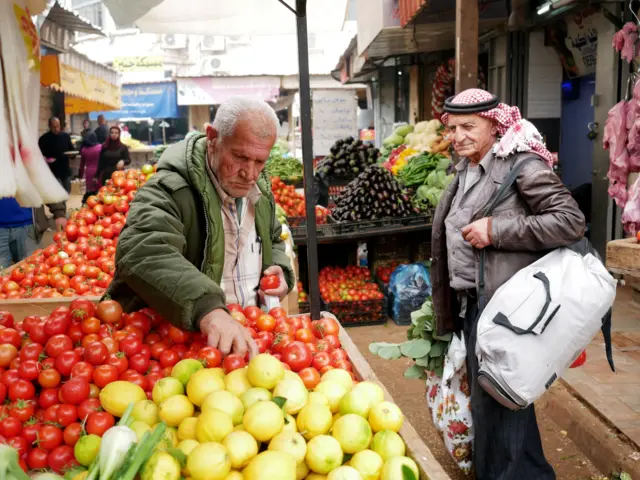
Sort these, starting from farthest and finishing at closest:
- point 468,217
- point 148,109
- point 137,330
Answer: point 148,109 → point 468,217 → point 137,330

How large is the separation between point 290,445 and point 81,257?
12.5 ft

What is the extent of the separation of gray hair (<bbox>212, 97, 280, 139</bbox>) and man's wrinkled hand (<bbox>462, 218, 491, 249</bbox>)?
1.17 meters

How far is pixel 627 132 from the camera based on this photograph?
5.26 metres

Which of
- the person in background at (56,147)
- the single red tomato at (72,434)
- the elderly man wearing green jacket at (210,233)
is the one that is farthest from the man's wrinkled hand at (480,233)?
the person in background at (56,147)

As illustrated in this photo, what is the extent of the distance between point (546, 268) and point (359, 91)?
21266mm

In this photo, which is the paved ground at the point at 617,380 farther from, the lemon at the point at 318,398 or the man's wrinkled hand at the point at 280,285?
the lemon at the point at 318,398

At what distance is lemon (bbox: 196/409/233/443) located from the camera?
5.01 feet

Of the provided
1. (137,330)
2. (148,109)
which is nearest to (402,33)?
(137,330)

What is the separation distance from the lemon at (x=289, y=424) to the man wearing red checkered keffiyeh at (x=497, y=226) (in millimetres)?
1629

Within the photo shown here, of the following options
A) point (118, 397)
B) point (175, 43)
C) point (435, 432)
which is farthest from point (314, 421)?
point (175, 43)

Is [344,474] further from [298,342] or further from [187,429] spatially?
[298,342]

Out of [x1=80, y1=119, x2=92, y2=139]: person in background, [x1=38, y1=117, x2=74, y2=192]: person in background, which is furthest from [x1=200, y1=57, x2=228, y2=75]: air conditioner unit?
[x1=38, y1=117, x2=74, y2=192]: person in background

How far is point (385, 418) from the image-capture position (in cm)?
171

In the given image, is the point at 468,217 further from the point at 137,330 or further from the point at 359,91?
the point at 359,91
